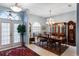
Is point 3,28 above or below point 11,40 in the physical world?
above

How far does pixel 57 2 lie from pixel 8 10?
4.66 feet

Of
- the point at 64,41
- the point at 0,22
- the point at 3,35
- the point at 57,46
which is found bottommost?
the point at 57,46

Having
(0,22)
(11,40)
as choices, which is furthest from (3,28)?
(11,40)

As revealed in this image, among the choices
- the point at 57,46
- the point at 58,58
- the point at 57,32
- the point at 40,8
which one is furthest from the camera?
the point at 57,46

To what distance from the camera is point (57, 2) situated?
2369mm

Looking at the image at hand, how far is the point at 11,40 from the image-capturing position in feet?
9.61

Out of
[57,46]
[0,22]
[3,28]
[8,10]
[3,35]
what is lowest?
[57,46]

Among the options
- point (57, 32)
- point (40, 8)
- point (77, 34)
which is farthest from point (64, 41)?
point (40, 8)

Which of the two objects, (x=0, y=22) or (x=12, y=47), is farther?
(x=12, y=47)

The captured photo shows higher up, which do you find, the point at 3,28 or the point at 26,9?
the point at 26,9

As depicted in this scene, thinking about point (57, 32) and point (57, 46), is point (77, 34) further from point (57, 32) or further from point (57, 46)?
point (57, 46)

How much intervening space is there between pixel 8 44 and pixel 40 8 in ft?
4.81

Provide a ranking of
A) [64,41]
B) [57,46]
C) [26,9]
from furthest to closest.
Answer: [57,46] < [64,41] < [26,9]

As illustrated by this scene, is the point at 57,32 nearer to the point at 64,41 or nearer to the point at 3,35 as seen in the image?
the point at 64,41
